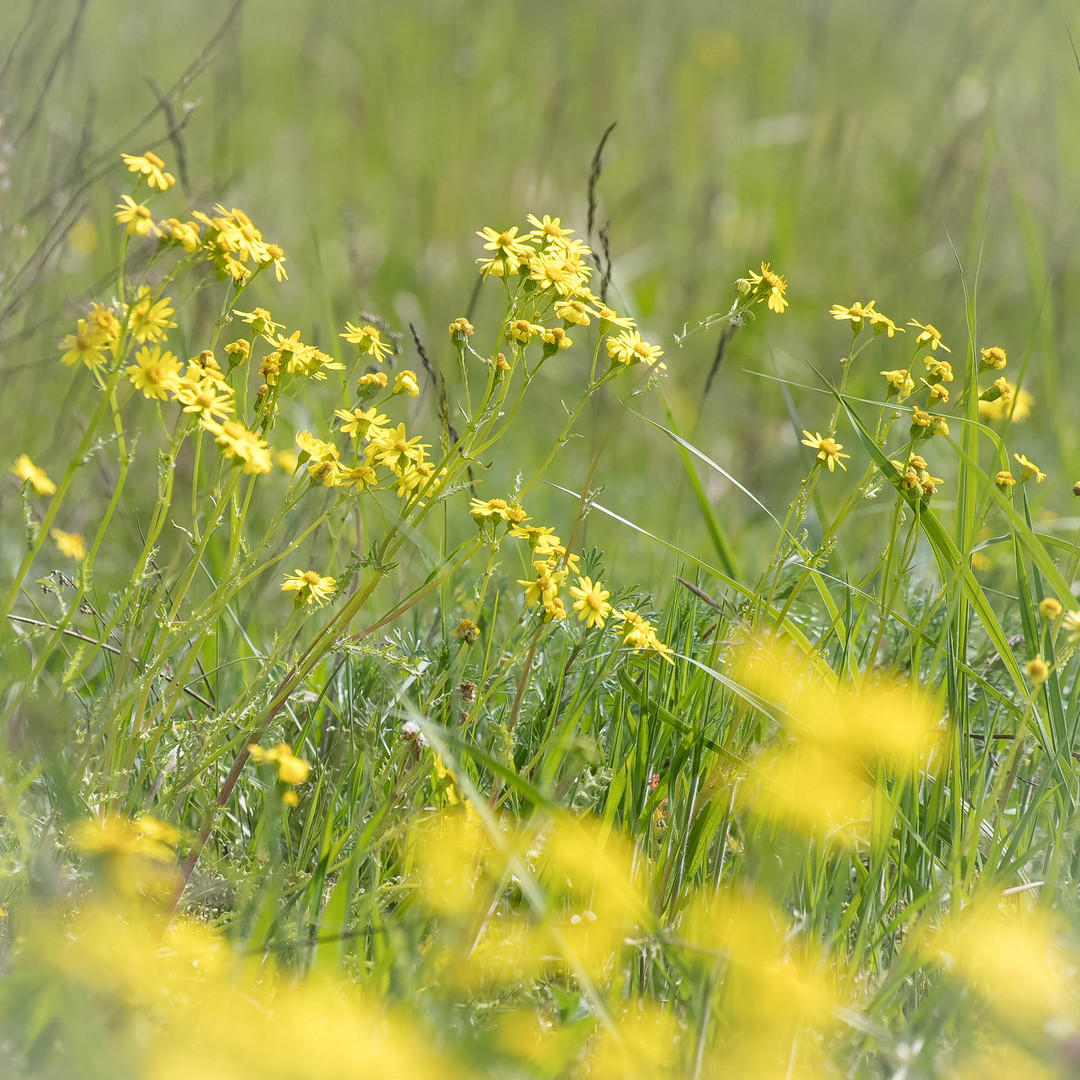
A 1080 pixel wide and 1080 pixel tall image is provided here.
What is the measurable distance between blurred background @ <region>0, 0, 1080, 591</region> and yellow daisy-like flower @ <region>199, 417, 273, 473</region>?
1713 mm

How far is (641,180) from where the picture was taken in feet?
17.2

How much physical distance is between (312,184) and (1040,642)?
4.20 metres

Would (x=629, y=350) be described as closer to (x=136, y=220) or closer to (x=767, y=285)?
(x=767, y=285)

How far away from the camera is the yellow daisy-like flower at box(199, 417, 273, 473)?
45.5 inches

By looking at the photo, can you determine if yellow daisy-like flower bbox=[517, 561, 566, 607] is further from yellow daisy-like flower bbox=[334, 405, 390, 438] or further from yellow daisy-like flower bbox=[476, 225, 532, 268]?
yellow daisy-like flower bbox=[476, 225, 532, 268]

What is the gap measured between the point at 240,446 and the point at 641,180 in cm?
451

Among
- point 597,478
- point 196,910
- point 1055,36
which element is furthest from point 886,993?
point 1055,36

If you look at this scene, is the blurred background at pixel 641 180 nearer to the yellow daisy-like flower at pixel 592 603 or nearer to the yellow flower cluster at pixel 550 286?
the yellow daisy-like flower at pixel 592 603

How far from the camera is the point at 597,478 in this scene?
3.72 m

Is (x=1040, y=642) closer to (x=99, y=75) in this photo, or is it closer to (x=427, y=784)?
(x=427, y=784)

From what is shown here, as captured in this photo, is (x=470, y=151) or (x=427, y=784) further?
(x=470, y=151)

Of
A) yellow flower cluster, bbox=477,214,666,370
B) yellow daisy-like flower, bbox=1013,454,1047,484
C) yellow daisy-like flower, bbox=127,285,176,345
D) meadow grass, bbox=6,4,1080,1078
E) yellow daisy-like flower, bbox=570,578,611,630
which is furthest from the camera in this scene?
yellow daisy-like flower, bbox=1013,454,1047,484

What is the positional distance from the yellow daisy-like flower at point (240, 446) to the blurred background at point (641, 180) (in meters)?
1.71

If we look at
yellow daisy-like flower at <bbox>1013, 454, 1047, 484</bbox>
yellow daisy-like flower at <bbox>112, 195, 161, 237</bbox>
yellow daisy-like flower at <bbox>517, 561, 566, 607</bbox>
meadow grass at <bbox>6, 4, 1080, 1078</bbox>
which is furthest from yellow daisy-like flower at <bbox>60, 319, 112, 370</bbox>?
yellow daisy-like flower at <bbox>1013, 454, 1047, 484</bbox>
